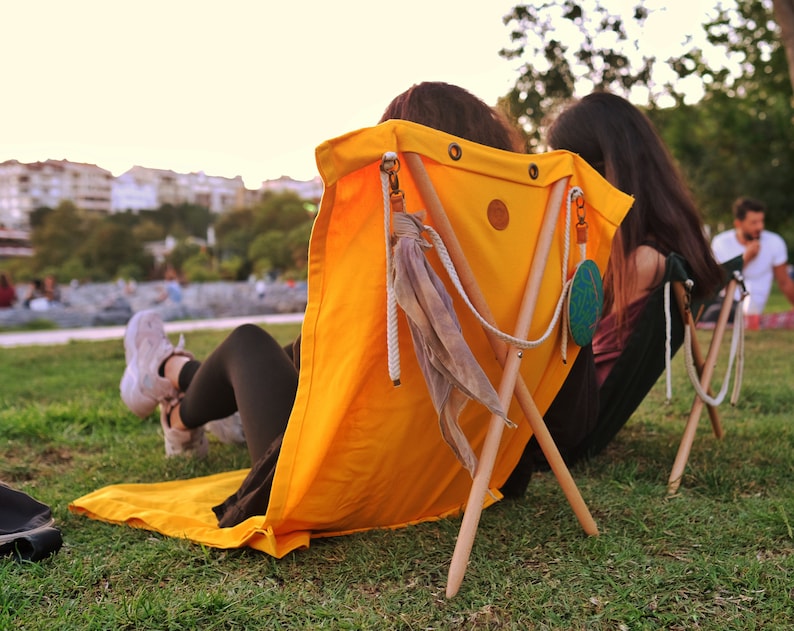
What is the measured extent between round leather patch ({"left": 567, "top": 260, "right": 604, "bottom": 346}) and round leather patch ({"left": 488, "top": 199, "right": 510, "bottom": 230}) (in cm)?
25

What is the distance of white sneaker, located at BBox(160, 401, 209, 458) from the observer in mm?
2641

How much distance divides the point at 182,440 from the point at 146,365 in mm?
298

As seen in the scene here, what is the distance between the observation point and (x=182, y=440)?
8.80 ft

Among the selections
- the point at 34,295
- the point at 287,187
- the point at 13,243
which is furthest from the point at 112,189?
the point at 34,295

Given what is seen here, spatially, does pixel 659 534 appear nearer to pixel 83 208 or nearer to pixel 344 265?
pixel 344 265

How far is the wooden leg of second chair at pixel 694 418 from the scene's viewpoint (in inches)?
94.8

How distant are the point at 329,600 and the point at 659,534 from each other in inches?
35.1

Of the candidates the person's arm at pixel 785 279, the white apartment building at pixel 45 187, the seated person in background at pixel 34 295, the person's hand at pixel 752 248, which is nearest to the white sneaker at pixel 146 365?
the person's hand at pixel 752 248

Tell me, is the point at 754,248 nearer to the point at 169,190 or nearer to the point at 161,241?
the point at 161,241

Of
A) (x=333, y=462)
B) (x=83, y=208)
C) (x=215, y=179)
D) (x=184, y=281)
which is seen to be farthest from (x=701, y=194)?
(x=215, y=179)

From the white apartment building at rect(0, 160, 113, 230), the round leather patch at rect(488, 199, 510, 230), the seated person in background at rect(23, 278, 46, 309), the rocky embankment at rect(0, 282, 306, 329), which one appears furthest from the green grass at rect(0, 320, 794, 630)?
the white apartment building at rect(0, 160, 113, 230)

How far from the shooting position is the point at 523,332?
5.73 ft

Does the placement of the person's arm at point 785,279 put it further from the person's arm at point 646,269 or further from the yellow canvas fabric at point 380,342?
the yellow canvas fabric at point 380,342

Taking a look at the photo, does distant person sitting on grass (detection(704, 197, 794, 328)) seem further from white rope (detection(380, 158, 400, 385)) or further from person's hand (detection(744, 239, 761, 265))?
white rope (detection(380, 158, 400, 385))
